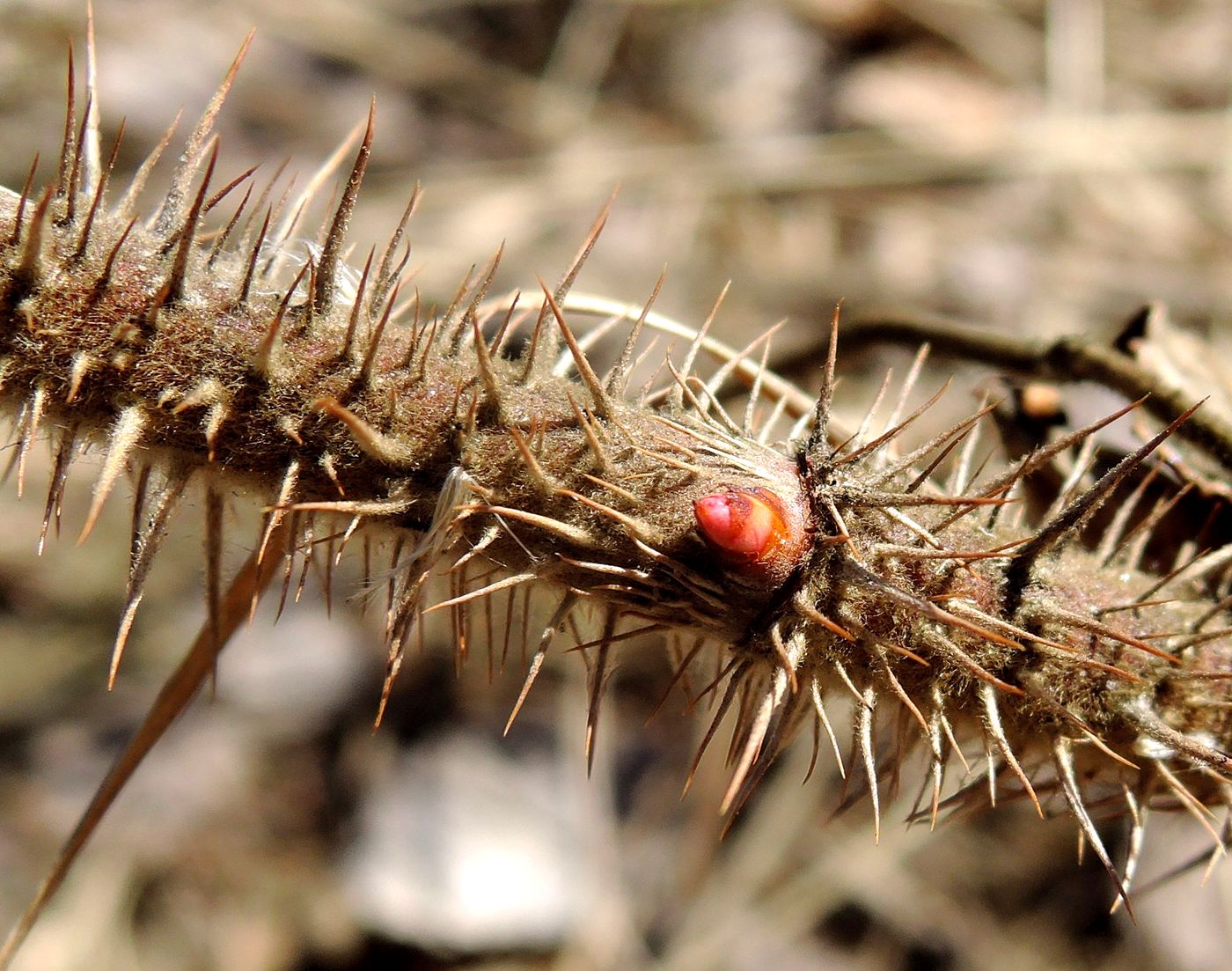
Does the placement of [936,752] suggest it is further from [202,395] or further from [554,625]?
[202,395]


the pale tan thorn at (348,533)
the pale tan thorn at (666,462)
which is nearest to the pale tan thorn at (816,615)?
the pale tan thorn at (666,462)

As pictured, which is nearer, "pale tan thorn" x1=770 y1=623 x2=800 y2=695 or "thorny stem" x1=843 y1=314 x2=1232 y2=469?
"pale tan thorn" x1=770 y1=623 x2=800 y2=695

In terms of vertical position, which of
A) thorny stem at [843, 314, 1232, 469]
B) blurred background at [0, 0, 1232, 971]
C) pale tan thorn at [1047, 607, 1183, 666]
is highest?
thorny stem at [843, 314, 1232, 469]

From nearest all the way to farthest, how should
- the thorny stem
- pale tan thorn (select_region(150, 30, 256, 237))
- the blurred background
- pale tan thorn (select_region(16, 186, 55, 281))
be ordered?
pale tan thorn (select_region(16, 186, 55, 281)), pale tan thorn (select_region(150, 30, 256, 237)), the thorny stem, the blurred background

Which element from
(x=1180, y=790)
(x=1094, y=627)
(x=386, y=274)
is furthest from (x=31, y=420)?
(x=1180, y=790)

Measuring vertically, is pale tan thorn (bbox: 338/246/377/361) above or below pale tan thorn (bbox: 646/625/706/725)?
above

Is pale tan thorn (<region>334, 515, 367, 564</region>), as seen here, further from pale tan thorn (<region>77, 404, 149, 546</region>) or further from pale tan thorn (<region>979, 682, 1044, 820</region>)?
pale tan thorn (<region>979, 682, 1044, 820</region>)

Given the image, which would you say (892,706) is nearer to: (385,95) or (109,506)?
(109,506)

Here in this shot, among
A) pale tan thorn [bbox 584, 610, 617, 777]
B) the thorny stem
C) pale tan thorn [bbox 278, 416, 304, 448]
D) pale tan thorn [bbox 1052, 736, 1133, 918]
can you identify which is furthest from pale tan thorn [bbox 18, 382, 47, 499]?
the thorny stem
